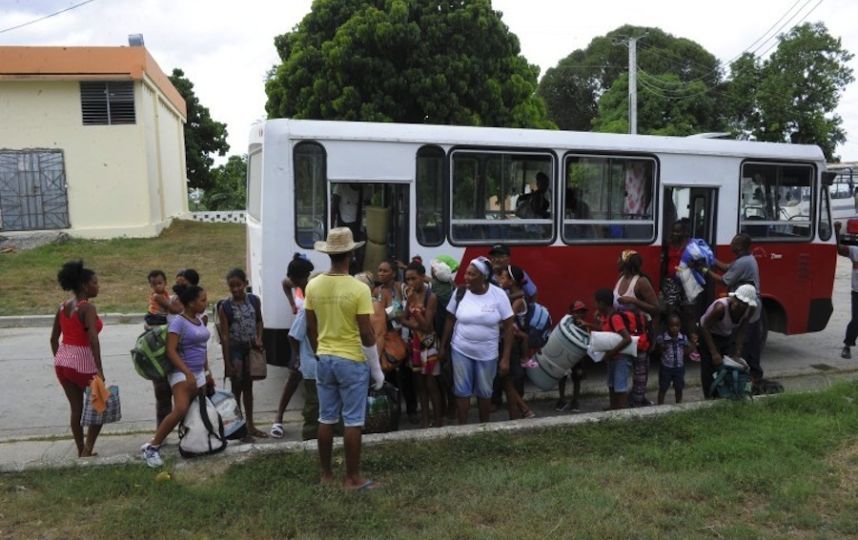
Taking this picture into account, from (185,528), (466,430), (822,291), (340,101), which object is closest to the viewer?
(185,528)

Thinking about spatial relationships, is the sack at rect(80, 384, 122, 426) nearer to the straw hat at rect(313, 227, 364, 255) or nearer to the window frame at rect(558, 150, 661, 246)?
the straw hat at rect(313, 227, 364, 255)

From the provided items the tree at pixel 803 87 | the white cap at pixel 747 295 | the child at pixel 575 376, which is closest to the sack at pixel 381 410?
the child at pixel 575 376

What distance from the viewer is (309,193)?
644 cm

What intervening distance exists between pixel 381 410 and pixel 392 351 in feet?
1.59

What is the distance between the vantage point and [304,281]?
19.3 feet

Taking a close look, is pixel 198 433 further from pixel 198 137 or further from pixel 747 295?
pixel 198 137

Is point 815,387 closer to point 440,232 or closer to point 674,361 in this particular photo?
point 674,361

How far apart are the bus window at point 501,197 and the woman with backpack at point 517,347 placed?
38.4 inches

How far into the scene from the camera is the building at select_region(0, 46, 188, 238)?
1778 cm

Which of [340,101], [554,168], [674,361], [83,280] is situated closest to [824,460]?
[674,361]

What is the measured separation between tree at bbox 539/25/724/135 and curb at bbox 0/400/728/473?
88.0 ft

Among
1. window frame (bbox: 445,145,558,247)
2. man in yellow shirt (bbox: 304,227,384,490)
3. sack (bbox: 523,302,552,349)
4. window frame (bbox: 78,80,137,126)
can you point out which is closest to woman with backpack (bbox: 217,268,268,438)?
man in yellow shirt (bbox: 304,227,384,490)

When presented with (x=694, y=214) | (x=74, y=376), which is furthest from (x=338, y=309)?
(x=694, y=214)

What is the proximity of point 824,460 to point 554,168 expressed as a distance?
12.2 feet
